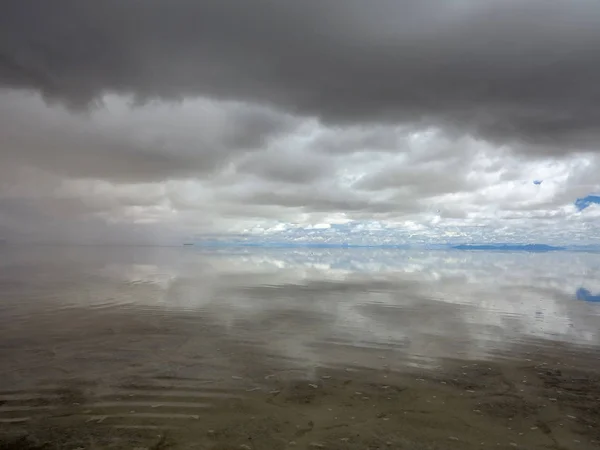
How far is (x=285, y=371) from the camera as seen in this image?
16297mm

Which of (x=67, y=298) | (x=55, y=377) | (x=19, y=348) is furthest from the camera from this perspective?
(x=67, y=298)

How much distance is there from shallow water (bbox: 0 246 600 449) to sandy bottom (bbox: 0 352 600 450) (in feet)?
0.21

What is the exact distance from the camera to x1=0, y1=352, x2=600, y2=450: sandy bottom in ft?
34.9

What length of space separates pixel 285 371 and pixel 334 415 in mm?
4376

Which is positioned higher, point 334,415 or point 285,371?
point 285,371

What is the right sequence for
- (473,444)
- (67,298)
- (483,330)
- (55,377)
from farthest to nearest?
(67,298), (483,330), (55,377), (473,444)

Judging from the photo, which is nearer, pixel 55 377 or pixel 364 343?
pixel 55 377

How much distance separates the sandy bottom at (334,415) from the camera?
10633mm

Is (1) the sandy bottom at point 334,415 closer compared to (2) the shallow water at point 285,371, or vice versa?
(1) the sandy bottom at point 334,415

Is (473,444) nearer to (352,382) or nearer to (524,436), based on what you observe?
(524,436)

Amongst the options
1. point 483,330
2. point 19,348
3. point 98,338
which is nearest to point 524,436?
point 483,330

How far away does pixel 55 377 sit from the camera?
1496cm

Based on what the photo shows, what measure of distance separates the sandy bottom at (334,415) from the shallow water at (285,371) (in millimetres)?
63

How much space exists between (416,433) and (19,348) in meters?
18.5
